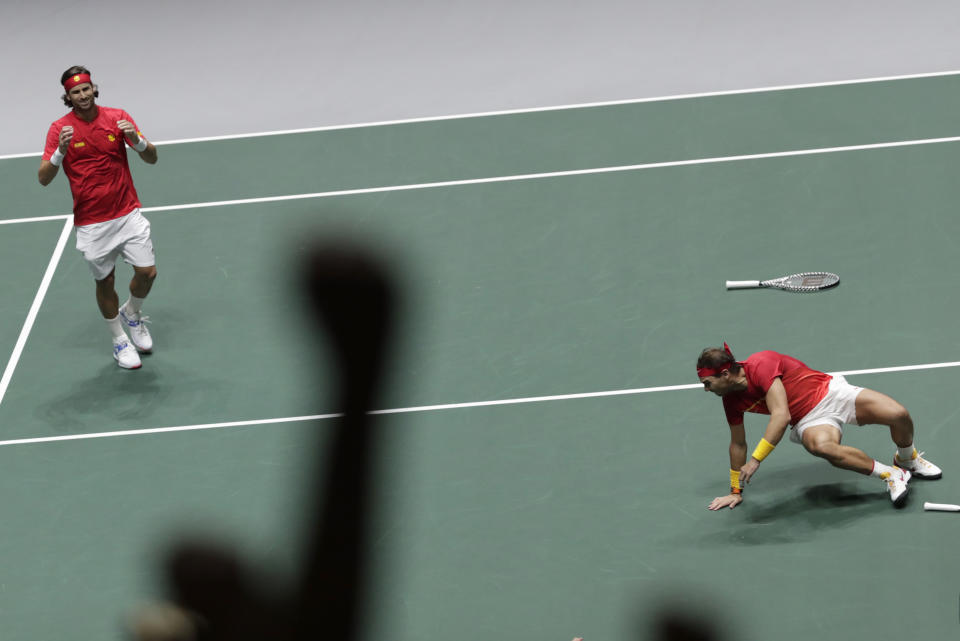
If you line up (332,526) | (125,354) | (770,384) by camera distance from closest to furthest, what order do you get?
(770,384) → (332,526) → (125,354)

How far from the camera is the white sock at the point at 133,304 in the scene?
33.1ft

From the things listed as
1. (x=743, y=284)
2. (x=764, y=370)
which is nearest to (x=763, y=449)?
(x=764, y=370)

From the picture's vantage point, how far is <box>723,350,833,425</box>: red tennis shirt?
7965 mm

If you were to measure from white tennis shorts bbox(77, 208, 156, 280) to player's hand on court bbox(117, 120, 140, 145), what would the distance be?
608 millimetres

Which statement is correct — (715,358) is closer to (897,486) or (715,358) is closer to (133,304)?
(897,486)

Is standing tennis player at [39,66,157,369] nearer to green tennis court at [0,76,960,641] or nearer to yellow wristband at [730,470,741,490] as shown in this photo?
green tennis court at [0,76,960,641]

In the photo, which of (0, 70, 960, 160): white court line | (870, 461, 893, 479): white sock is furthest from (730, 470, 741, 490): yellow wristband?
(0, 70, 960, 160): white court line

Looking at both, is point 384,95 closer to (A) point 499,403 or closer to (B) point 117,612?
(A) point 499,403

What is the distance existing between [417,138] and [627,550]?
19.1 feet

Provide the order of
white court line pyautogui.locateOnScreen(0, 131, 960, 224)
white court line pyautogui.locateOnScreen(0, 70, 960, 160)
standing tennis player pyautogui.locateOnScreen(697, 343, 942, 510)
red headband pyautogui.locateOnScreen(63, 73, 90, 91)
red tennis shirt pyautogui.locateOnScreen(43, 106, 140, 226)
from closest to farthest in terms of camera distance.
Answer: standing tennis player pyautogui.locateOnScreen(697, 343, 942, 510) → red headband pyautogui.locateOnScreen(63, 73, 90, 91) → red tennis shirt pyautogui.locateOnScreen(43, 106, 140, 226) → white court line pyautogui.locateOnScreen(0, 131, 960, 224) → white court line pyautogui.locateOnScreen(0, 70, 960, 160)

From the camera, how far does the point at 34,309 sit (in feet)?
35.9

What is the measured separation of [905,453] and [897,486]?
0.21 metres

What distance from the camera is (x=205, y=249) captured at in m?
11.5

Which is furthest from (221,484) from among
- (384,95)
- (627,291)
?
(384,95)
